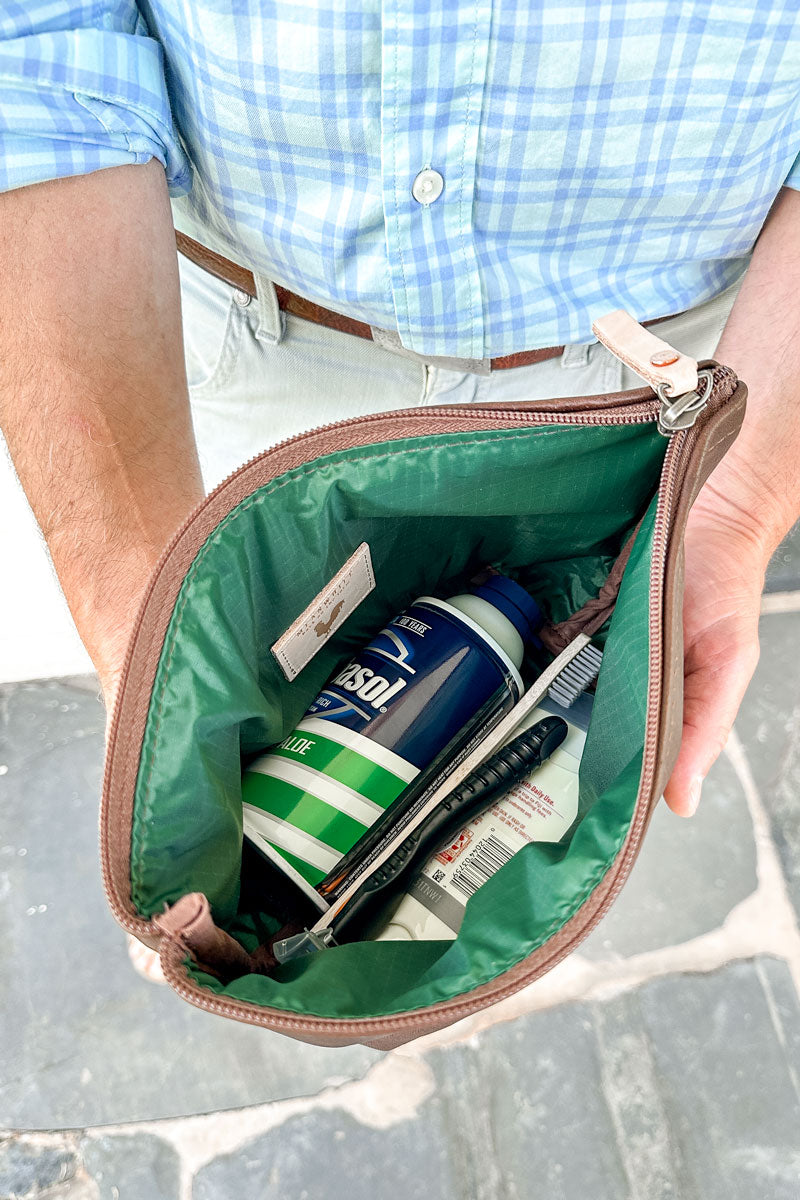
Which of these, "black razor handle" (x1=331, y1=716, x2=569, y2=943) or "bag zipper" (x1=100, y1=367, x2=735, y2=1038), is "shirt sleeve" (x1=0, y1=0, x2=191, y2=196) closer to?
"bag zipper" (x1=100, y1=367, x2=735, y2=1038)

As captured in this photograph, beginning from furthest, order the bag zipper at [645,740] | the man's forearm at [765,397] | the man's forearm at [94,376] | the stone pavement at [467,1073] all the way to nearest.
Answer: the stone pavement at [467,1073] → the man's forearm at [765,397] → the man's forearm at [94,376] → the bag zipper at [645,740]

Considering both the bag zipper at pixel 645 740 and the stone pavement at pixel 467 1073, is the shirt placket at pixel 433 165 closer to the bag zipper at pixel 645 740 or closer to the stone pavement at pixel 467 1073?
the bag zipper at pixel 645 740

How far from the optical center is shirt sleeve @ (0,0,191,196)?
43 centimetres

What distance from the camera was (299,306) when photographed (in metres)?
0.65

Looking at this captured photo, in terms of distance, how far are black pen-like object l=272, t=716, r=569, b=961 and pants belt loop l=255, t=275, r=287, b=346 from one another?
36cm

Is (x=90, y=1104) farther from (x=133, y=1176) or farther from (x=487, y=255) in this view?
(x=487, y=255)

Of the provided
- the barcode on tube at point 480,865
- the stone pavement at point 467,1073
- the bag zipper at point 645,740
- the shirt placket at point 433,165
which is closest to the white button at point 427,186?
the shirt placket at point 433,165

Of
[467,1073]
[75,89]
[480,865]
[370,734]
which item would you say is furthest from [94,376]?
[467,1073]

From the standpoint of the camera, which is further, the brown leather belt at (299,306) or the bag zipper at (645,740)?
the brown leather belt at (299,306)

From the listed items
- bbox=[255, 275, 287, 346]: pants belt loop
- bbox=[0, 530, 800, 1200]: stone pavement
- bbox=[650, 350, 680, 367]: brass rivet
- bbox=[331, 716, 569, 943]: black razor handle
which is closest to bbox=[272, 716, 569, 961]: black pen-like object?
bbox=[331, 716, 569, 943]: black razor handle

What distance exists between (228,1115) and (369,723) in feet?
2.01

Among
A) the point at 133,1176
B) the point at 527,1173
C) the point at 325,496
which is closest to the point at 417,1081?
the point at 527,1173

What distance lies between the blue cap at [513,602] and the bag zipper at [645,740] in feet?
0.50

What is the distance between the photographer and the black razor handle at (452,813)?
0.51m
